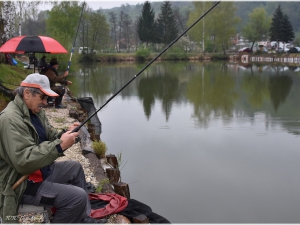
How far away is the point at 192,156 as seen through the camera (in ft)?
22.9

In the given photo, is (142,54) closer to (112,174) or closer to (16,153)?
(112,174)

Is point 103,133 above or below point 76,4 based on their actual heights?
below

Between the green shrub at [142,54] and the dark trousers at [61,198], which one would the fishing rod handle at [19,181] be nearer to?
the dark trousers at [61,198]

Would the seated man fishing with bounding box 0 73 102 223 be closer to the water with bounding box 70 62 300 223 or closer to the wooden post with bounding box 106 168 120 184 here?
the wooden post with bounding box 106 168 120 184

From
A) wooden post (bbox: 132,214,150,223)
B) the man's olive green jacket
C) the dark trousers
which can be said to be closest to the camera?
the man's olive green jacket

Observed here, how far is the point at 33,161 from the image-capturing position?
2521mm

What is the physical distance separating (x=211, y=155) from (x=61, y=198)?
4.59 m

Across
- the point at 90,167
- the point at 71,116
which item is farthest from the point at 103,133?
the point at 90,167

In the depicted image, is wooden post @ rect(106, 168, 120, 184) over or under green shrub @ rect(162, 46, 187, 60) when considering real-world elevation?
under

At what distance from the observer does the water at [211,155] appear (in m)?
4.95

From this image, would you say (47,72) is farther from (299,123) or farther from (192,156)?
(299,123)

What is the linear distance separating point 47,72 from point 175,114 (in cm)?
406

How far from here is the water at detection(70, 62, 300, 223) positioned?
195 inches

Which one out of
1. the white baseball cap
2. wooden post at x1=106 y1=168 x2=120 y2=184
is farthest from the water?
the white baseball cap
